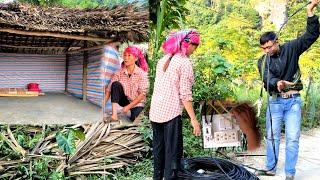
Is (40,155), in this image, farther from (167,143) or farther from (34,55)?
(34,55)

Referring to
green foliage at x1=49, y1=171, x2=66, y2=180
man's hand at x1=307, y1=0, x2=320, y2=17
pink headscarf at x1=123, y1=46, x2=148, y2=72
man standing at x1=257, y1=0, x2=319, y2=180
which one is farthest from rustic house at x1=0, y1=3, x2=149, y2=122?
man's hand at x1=307, y1=0, x2=320, y2=17

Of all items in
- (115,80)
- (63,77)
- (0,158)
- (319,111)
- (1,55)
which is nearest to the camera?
(0,158)

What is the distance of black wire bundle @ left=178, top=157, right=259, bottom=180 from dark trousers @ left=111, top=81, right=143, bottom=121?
4.04ft

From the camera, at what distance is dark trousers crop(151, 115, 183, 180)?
4.39m

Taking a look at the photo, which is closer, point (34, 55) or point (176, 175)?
point (176, 175)

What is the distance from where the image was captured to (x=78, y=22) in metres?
5.23

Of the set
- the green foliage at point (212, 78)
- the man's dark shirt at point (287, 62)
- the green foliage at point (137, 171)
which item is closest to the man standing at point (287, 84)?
the man's dark shirt at point (287, 62)

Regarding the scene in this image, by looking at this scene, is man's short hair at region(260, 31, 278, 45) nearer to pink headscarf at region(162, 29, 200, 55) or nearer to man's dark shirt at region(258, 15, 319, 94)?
man's dark shirt at region(258, 15, 319, 94)

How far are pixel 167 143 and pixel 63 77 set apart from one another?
371cm

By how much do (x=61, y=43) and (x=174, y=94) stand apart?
3.49 m

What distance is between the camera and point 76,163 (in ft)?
16.9

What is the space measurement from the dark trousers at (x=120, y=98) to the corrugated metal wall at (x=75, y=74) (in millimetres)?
1306

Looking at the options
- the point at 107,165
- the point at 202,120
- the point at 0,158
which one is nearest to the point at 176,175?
the point at 107,165

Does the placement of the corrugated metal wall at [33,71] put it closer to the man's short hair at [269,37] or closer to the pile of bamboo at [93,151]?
the pile of bamboo at [93,151]
